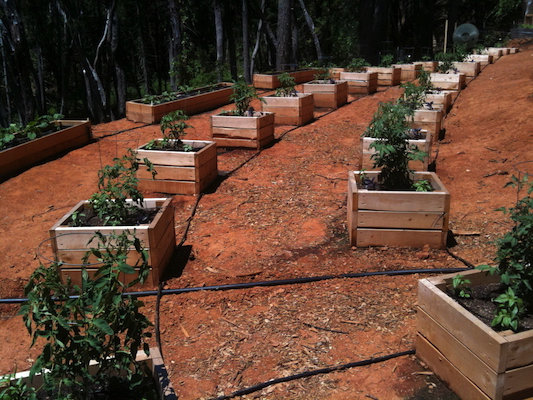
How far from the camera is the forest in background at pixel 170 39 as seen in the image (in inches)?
777

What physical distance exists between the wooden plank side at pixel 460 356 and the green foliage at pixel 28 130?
307 inches

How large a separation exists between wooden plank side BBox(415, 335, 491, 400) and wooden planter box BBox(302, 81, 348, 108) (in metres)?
10.6

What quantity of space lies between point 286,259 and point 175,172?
2.68 metres

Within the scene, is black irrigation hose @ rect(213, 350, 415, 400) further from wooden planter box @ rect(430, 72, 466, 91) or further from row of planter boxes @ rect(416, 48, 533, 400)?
wooden planter box @ rect(430, 72, 466, 91)

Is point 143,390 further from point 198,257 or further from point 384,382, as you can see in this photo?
point 198,257

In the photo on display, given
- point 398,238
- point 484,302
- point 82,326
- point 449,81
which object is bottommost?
point 398,238

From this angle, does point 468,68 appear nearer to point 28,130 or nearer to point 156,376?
point 28,130

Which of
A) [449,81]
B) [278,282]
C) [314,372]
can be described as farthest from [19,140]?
[449,81]

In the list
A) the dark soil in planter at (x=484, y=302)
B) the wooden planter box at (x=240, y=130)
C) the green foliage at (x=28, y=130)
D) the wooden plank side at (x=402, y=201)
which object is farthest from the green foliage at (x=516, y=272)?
the green foliage at (x=28, y=130)

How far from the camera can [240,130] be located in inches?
383

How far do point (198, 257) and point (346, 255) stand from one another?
160 centimetres

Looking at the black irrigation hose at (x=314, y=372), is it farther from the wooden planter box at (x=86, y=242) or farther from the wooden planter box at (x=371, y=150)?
the wooden planter box at (x=371, y=150)

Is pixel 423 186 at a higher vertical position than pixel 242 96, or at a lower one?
lower

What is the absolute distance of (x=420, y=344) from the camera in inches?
146
